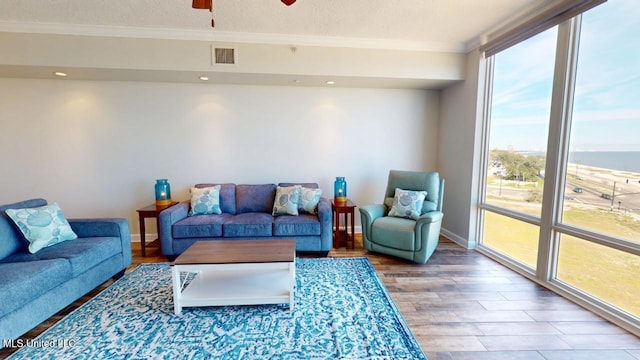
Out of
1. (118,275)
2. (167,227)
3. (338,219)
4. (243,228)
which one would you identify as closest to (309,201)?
(338,219)

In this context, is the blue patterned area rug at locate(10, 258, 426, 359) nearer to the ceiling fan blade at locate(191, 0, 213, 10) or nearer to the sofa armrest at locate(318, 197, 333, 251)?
the sofa armrest at locate(318, 197, 333, 251)

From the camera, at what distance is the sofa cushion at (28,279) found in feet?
5.53

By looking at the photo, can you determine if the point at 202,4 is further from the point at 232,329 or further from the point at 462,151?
the point at 462,151

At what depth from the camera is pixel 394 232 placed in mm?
3121

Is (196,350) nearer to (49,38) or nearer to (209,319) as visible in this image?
(209,319)

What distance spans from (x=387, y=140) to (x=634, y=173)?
2.64 m

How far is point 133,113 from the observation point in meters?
3.75

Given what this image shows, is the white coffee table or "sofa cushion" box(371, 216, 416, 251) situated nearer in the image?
the white coffee table

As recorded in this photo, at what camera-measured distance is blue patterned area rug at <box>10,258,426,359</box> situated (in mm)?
1707

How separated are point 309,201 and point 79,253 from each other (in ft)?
7.71

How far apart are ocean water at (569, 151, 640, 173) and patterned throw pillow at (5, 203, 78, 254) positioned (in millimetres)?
4778

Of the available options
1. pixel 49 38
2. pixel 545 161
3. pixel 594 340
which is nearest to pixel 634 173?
pixel 545 161

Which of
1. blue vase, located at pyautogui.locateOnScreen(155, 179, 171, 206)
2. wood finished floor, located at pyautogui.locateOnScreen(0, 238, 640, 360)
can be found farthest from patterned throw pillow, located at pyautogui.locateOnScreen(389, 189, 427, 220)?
blue vase, located at pyautogui.locateOnScreen(155, 179, 171, 206)

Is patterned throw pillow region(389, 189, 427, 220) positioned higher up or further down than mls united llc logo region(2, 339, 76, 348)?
higher up
